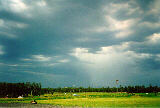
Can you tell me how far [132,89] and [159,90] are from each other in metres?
29.2

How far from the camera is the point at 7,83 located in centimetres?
12312

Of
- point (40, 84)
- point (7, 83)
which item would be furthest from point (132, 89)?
point (7, 83)

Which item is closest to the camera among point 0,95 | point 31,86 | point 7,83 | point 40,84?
point 0,95

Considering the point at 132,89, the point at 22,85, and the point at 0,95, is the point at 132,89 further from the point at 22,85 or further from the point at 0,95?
the point at 0,95

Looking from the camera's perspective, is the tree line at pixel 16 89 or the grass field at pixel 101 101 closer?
the grass field at pixel 101 101

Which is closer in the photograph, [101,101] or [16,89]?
[101,101]

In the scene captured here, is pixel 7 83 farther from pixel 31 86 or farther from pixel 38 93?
pixel 38 93

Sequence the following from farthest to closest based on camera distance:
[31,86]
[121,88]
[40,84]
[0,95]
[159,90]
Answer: [121,88]
[159,90]
[40,84]
[31,86]
[0,95]

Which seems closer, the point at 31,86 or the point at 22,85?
the point at 22,85

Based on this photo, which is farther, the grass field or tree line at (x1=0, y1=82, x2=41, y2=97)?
tree line at (x1=0, y1=82, x2=41, y2=97)

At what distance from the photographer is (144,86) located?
616 feet

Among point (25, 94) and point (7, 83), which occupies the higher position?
point (7, 83)

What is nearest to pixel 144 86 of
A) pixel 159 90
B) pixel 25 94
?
pixel 159 90

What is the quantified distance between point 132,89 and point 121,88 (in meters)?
21.0
